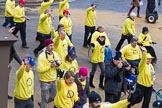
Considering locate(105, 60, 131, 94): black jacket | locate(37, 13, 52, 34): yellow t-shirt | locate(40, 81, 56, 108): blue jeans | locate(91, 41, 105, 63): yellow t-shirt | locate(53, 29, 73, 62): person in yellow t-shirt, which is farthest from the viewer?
locate(37, 13, 52, 34): yellow t-shirt

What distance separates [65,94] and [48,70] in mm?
1191

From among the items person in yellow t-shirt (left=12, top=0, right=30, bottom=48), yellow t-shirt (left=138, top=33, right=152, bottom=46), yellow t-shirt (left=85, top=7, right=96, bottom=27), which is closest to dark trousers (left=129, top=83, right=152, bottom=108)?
yellow t-shirt (left=138, top=33, right=152, bottom=46)

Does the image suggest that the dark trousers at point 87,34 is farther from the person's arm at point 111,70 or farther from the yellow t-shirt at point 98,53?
the person's arm at point 111,70

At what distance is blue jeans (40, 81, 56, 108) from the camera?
431 inches

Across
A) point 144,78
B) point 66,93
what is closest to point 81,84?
point 66,93

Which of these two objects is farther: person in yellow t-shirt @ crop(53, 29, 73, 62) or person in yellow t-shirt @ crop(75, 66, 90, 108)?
person in yellow t-shirt @ crop(53, 29, 73, 62)

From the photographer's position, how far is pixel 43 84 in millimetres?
10938

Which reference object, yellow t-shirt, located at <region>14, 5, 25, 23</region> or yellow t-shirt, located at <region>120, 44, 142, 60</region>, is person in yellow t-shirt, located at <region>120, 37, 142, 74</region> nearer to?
yellow t-shirt, located at <region>120, 44, 142, 60</region>

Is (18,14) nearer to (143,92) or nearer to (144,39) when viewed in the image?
(144,39)

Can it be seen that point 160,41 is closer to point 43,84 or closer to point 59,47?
point 59,47

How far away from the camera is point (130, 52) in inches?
535

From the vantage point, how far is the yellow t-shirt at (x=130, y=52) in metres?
13.6

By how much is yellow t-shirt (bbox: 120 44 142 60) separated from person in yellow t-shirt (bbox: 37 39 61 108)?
319 cm

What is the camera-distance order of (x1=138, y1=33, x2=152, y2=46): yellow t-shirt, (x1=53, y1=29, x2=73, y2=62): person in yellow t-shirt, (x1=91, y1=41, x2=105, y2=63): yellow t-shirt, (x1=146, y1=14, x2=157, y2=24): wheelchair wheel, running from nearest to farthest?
(x1=53, y1=29, x2=73, y2=62): person in yellow t-shirt, (x1=91, y1=41, x2=105, y2=63): yellow t-shirt, (x1=138, y1=33, x2=152, y2=46): yellow t-shirt, (x1=146, y1=14, x2=157, y2=24): wheelchair wheel
